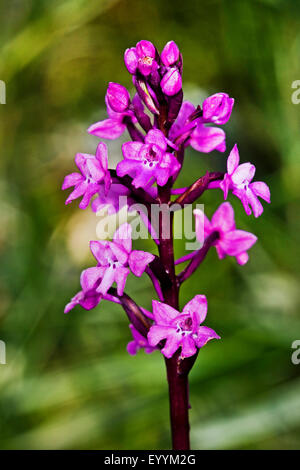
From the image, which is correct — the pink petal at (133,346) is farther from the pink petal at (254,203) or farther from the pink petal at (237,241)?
the pink petal at (254,203)

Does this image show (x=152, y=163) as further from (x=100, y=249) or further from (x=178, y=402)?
(x=178, y=402)

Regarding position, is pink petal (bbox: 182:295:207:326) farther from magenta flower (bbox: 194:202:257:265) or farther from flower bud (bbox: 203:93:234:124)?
flower bud (bbox: 203:93:234:124)

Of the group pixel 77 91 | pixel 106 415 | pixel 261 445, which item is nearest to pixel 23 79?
pixel 77 91

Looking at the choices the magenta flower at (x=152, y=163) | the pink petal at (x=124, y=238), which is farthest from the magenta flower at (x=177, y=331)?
the magenta flower at (x=152, y=163)

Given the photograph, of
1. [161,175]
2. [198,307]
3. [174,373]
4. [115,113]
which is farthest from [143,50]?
[174,373]

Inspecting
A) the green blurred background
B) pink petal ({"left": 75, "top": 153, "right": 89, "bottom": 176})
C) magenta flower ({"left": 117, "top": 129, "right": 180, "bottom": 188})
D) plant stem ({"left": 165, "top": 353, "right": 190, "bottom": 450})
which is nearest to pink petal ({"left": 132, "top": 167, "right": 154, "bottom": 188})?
magenta flower ({"left": 117, "top": 129, "right": 180, "bottom": 188})

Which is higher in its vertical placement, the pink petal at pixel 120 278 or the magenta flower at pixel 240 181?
the magenta flower at pixel 240 181
